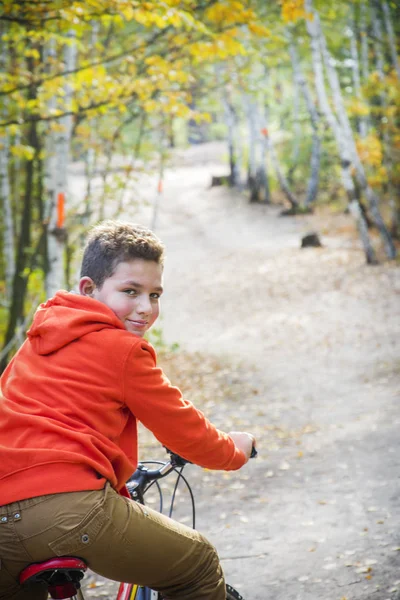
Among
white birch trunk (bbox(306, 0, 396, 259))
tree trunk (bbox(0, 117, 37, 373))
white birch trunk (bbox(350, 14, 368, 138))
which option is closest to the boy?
tree trunk (bbox(0, 117, 37, 373))

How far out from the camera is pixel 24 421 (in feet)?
6.94

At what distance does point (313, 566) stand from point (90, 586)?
1478 millimetres

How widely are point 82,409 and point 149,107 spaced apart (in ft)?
23.4

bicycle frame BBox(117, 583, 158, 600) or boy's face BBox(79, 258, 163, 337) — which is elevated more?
boy's face BBox(79, 258, 163, 337)

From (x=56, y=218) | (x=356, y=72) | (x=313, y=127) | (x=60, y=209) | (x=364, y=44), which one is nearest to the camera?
(x=60, y=209)

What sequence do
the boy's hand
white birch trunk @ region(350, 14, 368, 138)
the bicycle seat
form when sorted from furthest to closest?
1. white birch trunk @ region(350, 14, 368, 138)
2. the boy's hand
3. the bicycle seat

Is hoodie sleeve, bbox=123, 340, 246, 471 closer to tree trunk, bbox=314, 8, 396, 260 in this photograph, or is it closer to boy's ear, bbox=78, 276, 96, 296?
boy's ear, bbox=78, 276, 96, 296

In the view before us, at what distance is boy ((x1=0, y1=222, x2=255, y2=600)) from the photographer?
2035mm

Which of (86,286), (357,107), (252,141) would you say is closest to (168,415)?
(86,286)

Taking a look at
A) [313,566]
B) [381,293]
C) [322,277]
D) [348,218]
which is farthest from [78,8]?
[348,218]

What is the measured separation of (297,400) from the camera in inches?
354

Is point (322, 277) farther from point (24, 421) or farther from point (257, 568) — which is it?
point (24, 421)

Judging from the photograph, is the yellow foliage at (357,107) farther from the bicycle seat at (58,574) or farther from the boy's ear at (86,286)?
the bicycle seat at (58,574)

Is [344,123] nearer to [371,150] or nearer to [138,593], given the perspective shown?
[371,150]
